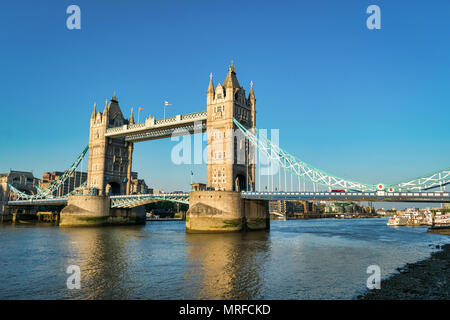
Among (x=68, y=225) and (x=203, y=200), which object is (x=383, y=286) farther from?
(x=68, y=225)

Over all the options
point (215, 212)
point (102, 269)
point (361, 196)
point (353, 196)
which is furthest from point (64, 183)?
point (102, 269)

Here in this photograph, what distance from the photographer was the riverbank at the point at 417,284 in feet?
54.6

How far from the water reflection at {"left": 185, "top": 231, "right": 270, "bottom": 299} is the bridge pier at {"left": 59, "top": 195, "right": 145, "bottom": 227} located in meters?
40.2

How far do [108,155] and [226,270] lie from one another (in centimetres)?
6376

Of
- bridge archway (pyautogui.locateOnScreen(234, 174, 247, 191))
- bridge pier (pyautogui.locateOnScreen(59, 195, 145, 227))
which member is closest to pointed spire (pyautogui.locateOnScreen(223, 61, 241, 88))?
bridge archway (pyautogui.locateOnScreen(234, 174, 247, 191))

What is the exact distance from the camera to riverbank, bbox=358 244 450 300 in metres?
16.6

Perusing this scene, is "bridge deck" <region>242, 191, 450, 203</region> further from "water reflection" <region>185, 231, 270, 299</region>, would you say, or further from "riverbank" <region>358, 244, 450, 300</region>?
"riverbank" <region>358, 244, 450, 300</region>

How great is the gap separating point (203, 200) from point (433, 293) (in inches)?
1482

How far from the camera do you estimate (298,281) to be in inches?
816

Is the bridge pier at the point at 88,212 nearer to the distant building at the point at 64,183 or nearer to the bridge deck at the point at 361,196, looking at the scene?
the bridge deck at the point at 361,196

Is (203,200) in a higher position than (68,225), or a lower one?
higher

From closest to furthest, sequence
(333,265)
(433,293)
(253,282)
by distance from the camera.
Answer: (433,293), (253,282), (333,265)

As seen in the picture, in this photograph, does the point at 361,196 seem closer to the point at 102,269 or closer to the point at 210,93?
the point at 210,93
